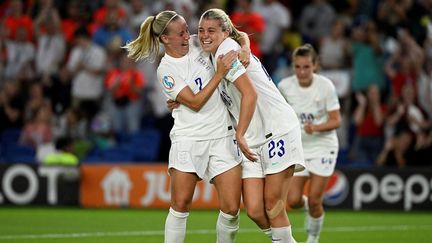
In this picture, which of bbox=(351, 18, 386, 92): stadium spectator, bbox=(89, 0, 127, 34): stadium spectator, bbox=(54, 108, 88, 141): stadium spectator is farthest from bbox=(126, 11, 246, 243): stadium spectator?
bbox=(54, 108, 88, 141): stadium spectator

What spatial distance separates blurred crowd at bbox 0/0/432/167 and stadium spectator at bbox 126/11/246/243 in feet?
27.4

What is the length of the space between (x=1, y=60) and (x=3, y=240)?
8.24 m

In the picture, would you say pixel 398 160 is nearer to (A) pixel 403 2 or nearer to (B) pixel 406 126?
(B) pixel 406 126

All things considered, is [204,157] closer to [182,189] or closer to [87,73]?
[182,189]

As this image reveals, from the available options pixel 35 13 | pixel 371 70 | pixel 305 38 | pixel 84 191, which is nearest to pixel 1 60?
pixel 35 13

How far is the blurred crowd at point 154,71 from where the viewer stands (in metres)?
16.9

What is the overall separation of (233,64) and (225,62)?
76mm

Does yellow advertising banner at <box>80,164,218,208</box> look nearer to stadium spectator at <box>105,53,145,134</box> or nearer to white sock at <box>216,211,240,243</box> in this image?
stadium spectator at <box>105,53,145,134</box>

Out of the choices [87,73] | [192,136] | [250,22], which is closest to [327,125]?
[192,136]

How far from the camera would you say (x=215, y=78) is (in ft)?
26.8

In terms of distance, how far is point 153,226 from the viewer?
43.8 ft

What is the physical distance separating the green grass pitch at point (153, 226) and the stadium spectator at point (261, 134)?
3.15 m

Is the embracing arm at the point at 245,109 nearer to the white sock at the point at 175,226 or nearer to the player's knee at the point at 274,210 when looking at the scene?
the player's knee at the point at 274,210

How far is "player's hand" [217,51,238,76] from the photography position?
8.07m
